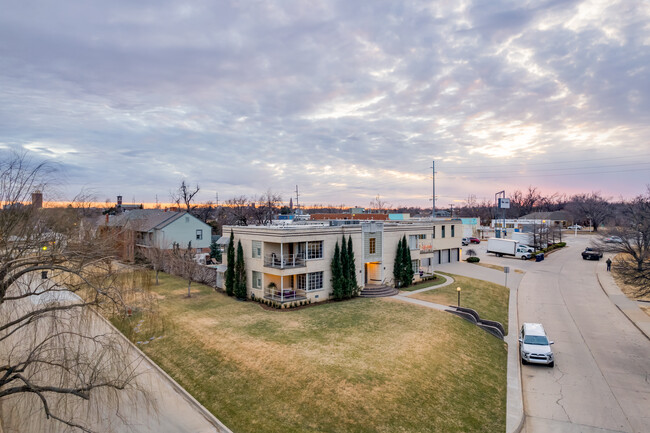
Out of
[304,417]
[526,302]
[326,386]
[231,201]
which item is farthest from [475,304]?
[231,201]

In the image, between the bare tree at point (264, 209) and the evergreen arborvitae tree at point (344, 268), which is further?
the bare tree at point (264, 209)

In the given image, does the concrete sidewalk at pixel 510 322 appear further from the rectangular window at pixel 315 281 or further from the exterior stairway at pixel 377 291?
the rectangular window at pixel 315 281

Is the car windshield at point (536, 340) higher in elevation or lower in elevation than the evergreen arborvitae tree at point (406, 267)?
lower

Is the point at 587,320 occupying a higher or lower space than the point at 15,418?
lower

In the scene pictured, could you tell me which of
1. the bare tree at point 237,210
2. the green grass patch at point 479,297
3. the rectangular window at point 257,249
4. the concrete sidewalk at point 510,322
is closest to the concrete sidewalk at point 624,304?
the concrete sidewalk at point 510,322

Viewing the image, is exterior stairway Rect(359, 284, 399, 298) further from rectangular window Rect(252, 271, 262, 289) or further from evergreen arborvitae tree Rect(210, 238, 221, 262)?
evergreen arborvitae tree Rect(210, 238, 221, 262)

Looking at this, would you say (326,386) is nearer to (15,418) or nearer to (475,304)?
(15,418)

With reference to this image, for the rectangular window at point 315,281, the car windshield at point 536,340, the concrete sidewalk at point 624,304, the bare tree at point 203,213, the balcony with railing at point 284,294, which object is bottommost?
the concrete sidewalk at point 624,304
